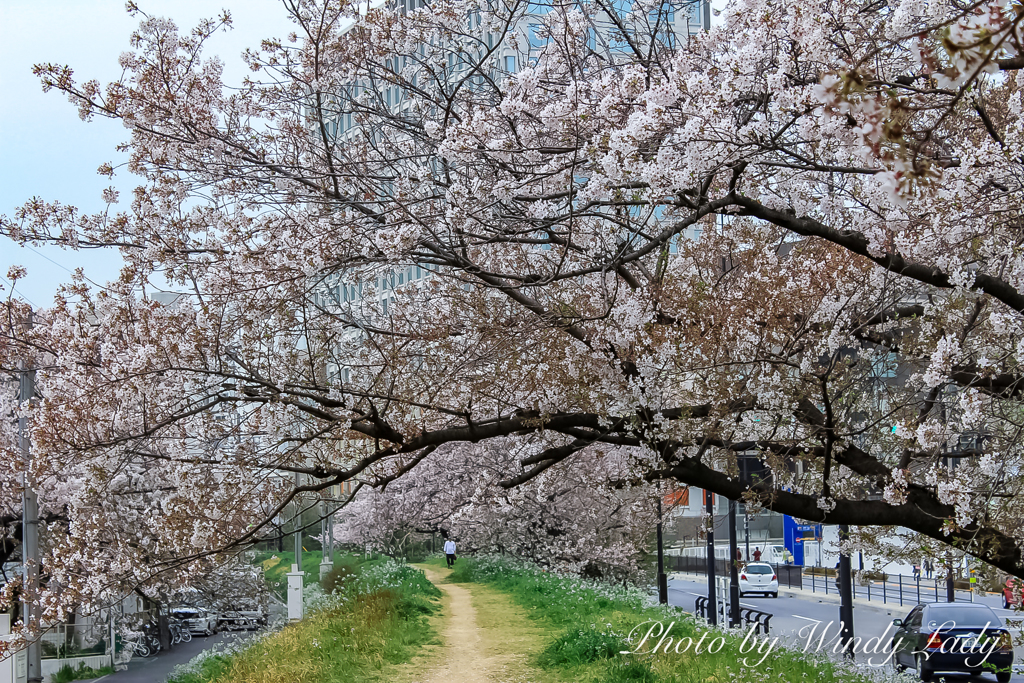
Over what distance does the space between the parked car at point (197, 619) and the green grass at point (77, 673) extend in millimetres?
4578

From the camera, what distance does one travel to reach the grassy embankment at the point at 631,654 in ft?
34.4

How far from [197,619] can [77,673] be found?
700cm

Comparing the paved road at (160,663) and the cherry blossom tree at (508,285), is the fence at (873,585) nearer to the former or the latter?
the paved road at (160,663)

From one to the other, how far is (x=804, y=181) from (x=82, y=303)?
5.71 metres

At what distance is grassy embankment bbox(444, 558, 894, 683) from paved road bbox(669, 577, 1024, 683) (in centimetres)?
290

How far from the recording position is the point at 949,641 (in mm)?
13680

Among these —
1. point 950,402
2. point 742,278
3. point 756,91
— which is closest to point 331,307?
point 742,278

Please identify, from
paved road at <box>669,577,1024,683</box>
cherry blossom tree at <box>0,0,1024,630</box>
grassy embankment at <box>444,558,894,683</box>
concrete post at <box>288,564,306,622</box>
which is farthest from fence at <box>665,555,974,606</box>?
cherry blossom tree at <box>0,0,1024,630</box>

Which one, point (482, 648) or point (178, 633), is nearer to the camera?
point (482, 648)

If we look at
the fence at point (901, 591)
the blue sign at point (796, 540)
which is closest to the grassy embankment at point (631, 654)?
the fence at point (901, 591)

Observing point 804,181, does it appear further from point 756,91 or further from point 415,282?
point 415,282

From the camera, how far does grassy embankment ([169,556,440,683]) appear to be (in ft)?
40.3

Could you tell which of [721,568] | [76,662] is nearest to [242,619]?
[76,662]

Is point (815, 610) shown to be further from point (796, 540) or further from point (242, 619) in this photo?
point (242, 619)
